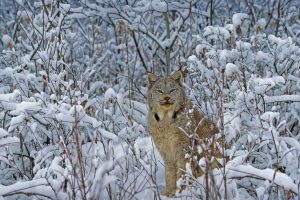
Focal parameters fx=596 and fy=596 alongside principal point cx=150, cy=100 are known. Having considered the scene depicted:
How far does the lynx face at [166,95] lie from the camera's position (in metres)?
5.54

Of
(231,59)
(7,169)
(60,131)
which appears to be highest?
(231,59)

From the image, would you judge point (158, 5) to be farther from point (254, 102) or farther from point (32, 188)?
point (32, 188)

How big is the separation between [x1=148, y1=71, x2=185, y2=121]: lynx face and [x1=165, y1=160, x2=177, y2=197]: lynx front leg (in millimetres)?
444

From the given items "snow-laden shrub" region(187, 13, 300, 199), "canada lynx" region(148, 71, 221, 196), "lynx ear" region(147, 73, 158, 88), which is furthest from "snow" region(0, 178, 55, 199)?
"lynx ear" region(147, 73, 158, 88)

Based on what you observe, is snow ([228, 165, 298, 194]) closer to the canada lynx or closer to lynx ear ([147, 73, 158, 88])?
the canada lynx

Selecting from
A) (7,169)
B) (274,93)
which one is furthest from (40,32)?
(274,93)

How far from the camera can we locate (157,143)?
577 centimetres

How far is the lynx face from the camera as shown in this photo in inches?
218

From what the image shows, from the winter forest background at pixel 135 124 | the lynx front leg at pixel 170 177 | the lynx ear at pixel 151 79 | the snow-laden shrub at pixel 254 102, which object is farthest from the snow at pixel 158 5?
the lynx front leg at pixel 170 177

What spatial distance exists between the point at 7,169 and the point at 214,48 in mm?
2549

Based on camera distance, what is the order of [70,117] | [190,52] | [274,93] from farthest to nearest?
[190,52] → [274,93] → [70,117]

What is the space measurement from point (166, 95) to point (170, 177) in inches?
30.4

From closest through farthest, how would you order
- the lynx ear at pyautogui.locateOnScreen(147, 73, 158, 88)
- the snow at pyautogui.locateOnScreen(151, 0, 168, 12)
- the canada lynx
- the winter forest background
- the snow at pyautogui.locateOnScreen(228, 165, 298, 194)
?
1. the snow at pyautogui.locateOnScreen(228, 165, 298, 194)
2. the winter forest background
3. the canada lynx
4. the lynx ear at pyautogui.locateOnScreen(147, 73, 158, 88)
5. the snow at pyautogui.locateOnScreen(151, 0, 168, 12)

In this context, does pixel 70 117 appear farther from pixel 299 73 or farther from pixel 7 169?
pixel 299 73
